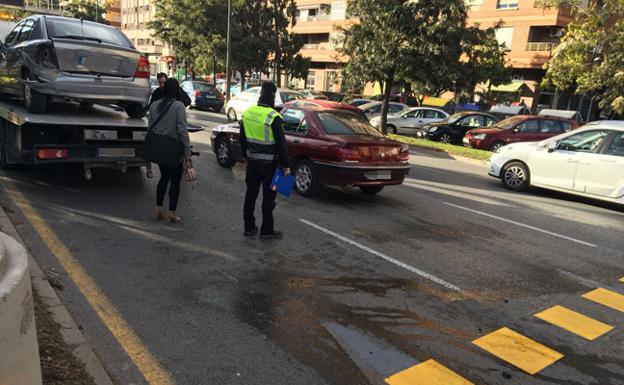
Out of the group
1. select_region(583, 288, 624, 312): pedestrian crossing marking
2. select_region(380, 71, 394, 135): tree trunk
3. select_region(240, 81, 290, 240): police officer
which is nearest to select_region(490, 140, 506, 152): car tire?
select_region(380, 71, 394, 135): tree trunk

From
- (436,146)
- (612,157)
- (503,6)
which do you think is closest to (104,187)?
(612,157)

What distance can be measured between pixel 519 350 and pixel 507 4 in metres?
44.7

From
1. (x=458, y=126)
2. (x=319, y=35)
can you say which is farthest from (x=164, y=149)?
(x=319, y=35)

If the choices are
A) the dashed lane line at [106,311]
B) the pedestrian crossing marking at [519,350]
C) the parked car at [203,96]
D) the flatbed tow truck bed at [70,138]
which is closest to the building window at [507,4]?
the parked car at [203,96]

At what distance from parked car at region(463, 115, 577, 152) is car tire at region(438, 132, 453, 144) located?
281cm

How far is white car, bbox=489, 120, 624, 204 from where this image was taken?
9.59 meters

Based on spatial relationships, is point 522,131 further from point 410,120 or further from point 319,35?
point 319,35

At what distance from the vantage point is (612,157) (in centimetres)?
956

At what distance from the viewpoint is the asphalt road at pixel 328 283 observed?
3.56 m

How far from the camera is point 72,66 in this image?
7129mm

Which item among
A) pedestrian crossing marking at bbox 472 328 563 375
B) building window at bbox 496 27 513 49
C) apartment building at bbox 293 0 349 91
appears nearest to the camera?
pedestrian crossing marking at bbox 472 328 563 375

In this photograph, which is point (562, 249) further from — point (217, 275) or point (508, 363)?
point (217, 275)

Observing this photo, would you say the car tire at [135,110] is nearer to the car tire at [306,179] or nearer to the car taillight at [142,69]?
the car taillight at [142,69]

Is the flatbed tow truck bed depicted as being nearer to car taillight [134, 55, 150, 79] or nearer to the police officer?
car taillight [134, 55, 150, 79]
